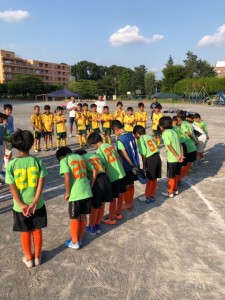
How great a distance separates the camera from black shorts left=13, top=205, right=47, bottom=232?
3.47 m

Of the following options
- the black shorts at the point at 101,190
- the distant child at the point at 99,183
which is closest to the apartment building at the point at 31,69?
the distant child at the point at 99,183

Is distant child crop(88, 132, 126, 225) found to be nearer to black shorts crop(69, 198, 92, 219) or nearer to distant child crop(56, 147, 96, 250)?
distant child crop(56, 147, 96, 250)

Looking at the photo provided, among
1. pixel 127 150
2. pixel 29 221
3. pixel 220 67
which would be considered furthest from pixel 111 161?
pixel 220 67

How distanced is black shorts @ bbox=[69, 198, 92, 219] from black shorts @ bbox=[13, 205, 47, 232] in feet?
1.30

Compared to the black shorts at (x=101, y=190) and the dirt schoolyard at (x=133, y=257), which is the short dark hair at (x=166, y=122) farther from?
the black shorts at (x=101, y=190)

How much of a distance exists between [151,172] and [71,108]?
28.6ft

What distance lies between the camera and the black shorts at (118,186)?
455 cm

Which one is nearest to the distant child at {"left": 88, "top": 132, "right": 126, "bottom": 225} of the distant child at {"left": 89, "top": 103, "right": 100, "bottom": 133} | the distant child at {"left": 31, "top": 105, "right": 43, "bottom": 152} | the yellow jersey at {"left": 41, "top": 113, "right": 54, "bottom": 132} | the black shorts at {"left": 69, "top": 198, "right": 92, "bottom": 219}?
the black shorts at {"left": 69, "top": 198, "right": 92, "bottom": 219}

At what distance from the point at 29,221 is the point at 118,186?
5.34 ft

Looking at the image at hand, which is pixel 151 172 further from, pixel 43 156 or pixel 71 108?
pixel 71 108

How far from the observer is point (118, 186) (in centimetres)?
460

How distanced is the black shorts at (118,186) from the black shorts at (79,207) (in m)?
0.76

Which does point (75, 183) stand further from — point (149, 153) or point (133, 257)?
point (149, 153)

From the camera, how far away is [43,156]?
31.6ft
